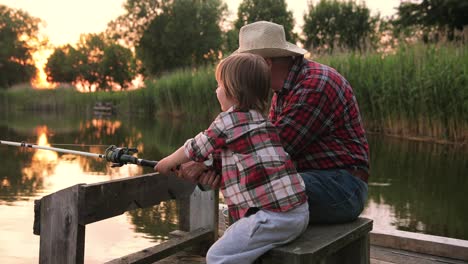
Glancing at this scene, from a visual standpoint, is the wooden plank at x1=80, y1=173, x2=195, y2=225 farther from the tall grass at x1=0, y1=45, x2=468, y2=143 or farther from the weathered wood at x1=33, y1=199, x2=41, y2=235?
the tall grass at x1=0, y1=45, x2=468, y2=143

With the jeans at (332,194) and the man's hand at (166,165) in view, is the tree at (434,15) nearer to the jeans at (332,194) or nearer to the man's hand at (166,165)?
the jeans at (332,194)

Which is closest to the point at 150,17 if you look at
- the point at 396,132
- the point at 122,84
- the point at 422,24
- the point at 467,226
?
the point at 122,84

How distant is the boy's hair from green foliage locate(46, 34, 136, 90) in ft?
182

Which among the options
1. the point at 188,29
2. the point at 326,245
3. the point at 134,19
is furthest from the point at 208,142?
the point at 134,19

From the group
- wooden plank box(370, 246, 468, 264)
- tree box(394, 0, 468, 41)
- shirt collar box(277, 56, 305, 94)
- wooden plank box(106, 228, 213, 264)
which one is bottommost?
wooden plank box(370, 246, 468, 264)

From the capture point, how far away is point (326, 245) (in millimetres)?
1866

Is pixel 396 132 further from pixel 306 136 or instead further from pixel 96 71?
pixel 96 71

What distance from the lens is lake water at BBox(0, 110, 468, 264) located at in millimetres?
3896

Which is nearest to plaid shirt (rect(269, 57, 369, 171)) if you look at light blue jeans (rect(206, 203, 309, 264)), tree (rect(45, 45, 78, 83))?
light blue jeans (rect(206, 203, 309, 264))

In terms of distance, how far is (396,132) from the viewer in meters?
11.1

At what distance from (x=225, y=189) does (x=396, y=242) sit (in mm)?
1635

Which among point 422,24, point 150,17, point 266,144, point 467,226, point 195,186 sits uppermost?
point 150,17

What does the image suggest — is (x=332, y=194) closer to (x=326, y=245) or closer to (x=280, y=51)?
(x=326, y=245)

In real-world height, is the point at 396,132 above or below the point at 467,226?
above
